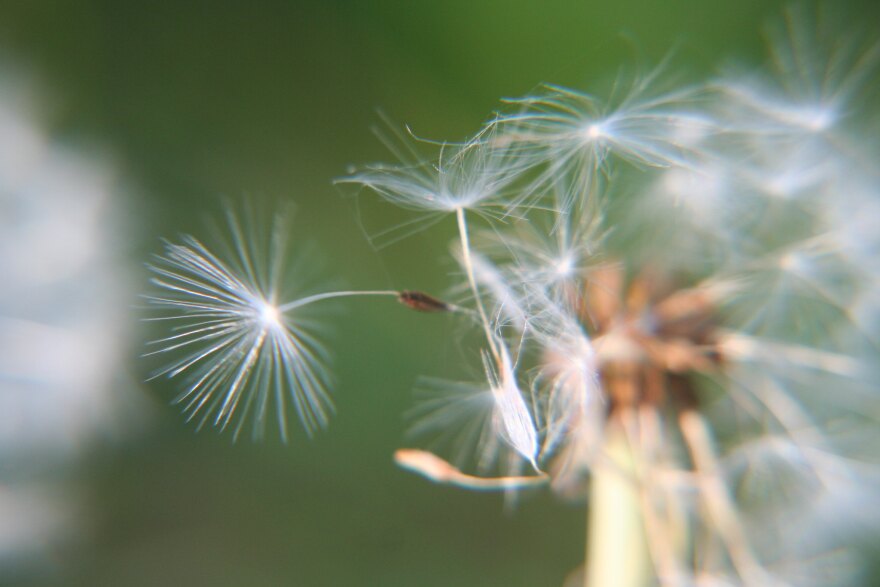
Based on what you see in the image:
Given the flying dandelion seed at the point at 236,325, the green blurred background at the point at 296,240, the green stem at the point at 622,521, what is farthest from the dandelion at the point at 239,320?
the green blurred background at the point at 296,240

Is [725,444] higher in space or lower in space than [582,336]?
higher

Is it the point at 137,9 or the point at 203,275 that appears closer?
the point at 203,275

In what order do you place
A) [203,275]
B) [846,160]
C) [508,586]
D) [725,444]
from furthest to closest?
[508,586], [725,444], [846,160], [203,275]

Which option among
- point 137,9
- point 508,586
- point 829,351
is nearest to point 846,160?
point 829,351

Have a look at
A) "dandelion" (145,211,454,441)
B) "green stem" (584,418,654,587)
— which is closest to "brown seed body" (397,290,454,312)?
"dandelion" (145,211,454,441)

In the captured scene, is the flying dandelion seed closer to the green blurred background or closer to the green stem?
the green stem

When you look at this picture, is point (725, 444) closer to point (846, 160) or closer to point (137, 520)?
point (846, 160)

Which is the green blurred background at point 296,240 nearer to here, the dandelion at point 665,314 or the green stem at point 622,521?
the dandelion at point 665,314

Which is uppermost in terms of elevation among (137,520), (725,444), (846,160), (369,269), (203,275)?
(846,160)

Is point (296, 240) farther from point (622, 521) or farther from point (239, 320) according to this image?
point (622, 521)
